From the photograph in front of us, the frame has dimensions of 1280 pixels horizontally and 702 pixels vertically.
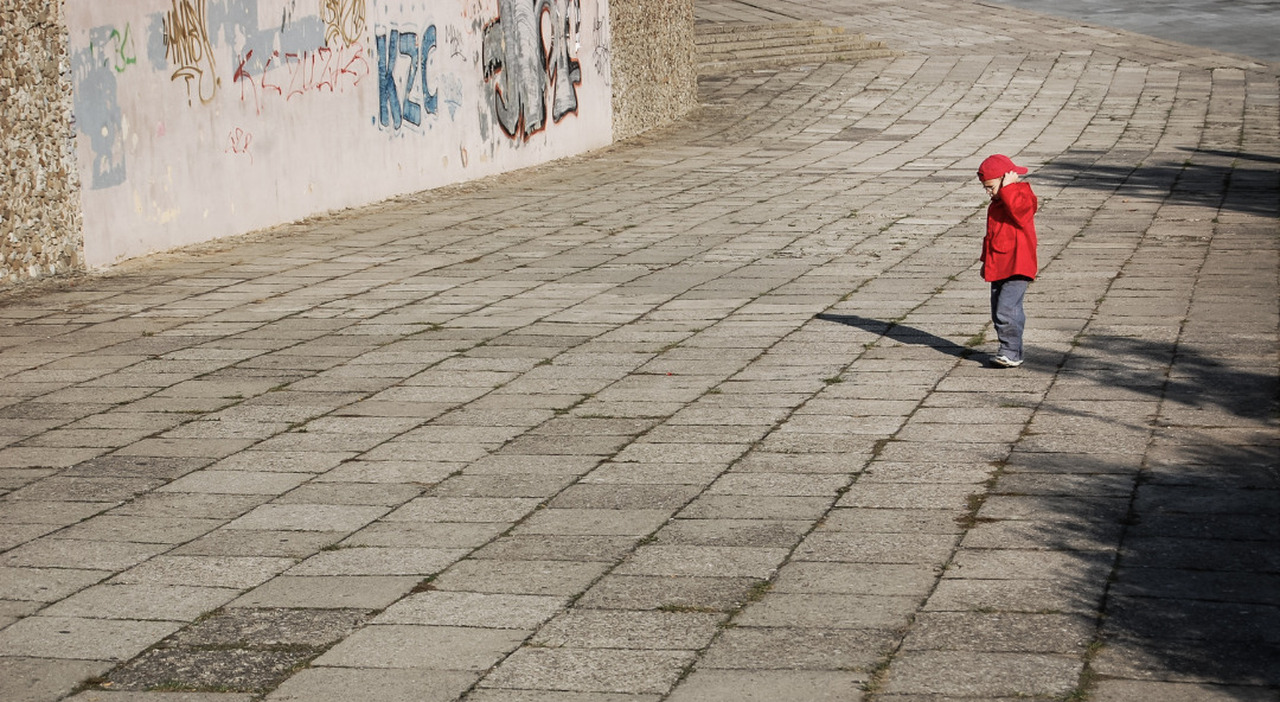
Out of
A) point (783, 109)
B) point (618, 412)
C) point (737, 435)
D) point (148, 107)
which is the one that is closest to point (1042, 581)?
point (737, 435)

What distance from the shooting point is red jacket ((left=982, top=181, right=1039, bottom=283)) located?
27.0 ft

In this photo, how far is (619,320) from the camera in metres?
9.43

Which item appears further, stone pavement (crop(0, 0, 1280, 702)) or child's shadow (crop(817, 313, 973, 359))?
child's shadow (crop(817, 313, 973, 359))

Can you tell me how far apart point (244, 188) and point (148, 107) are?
1350 mm

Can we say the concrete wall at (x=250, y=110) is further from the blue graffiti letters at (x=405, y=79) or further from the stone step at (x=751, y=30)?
the stone step at (x=751, y=30)

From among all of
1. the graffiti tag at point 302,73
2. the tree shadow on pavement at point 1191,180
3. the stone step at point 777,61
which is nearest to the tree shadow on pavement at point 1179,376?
the tree shadow on pavement at point 1191,180

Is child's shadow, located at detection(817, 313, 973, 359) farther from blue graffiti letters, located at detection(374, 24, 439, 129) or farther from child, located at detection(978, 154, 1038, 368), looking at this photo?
blue graffiti letters, located at detection(374, 24, 439, 129)

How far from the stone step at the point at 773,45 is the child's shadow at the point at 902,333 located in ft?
54.0

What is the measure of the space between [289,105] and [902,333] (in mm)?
6652

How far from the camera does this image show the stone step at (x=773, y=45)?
2561 centimetres

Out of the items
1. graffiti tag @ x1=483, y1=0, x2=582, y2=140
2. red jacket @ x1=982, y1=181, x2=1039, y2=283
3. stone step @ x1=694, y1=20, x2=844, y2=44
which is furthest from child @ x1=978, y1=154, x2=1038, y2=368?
stone step @ x1=694, y1=20, x2=844, y2=44

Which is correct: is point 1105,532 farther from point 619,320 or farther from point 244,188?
point 244,188

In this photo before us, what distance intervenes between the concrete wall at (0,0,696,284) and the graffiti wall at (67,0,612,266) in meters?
0.02

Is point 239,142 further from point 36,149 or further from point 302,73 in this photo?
point 36,149
